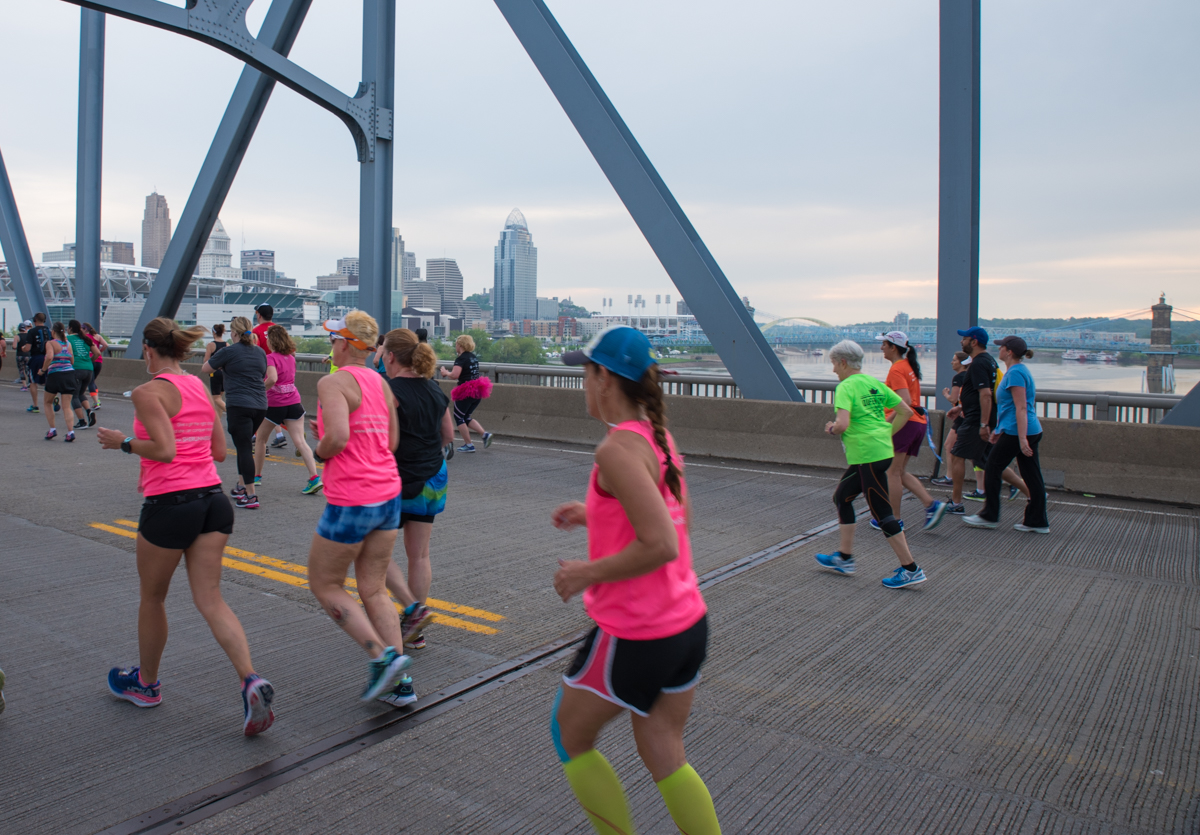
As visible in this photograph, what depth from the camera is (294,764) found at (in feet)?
11.5

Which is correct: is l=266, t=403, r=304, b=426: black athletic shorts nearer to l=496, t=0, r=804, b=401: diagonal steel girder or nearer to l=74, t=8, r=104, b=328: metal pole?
l=496, t=0, r=804, b=401: diagonal steel girder

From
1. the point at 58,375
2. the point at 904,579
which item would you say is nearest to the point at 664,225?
the point at 904,579

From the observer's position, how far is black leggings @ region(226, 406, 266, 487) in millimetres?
8688

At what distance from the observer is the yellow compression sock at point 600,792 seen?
8.09 feet

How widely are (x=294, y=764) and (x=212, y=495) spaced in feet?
4.02

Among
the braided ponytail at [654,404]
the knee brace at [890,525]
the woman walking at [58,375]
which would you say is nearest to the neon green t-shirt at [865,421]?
the knee brace at [890,525]

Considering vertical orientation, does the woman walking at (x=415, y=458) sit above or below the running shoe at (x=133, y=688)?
above

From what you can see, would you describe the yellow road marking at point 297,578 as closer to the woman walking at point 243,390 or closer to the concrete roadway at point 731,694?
the concrete roadway at point 731,694

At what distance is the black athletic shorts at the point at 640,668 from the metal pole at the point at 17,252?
1124 inches

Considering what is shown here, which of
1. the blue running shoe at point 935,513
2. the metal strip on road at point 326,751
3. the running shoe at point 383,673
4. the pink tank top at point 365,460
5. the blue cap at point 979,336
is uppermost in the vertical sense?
the blue cap at point 979,336

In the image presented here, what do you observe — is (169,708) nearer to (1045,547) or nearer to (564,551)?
(564,551)

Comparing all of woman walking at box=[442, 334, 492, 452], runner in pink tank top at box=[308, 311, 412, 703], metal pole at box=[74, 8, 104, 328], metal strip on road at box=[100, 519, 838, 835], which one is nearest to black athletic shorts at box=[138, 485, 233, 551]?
runner in pink tank top at box=[308, 311, 412, 703]

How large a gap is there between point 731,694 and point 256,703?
7.05ft

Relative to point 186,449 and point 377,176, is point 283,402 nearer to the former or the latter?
point 186,449
